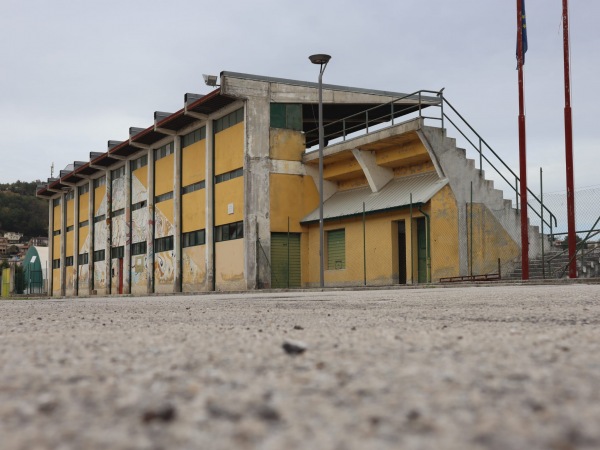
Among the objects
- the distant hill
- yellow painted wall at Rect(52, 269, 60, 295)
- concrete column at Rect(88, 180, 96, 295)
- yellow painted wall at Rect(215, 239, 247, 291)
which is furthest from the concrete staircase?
the distant hill

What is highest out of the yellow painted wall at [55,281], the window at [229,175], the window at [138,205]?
the window at [229,175]

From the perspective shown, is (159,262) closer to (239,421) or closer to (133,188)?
(133,188)

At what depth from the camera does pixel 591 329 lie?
4148mm

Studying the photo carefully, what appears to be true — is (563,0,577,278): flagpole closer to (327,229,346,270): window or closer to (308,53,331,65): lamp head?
(308,53,331,65): lamp head

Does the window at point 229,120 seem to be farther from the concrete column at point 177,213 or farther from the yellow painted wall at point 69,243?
the yellow painted wall at point 69,243

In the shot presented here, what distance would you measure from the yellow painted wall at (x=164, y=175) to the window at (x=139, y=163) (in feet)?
5.92

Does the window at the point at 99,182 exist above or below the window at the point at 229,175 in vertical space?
above

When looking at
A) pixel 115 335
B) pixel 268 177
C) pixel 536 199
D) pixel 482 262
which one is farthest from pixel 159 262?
pixel 115 335

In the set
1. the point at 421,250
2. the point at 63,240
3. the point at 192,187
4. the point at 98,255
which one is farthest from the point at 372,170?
the point at 63,240

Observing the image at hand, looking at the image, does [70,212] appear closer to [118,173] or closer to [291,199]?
[118,173]

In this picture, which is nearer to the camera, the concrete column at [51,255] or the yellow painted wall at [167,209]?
the yellow painted wall at [167,209]

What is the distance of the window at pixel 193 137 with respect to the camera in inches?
1320

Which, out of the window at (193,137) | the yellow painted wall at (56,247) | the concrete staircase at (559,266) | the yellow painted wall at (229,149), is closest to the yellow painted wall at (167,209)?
the window at (193,137)

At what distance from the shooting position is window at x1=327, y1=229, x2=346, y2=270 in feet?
95.9
